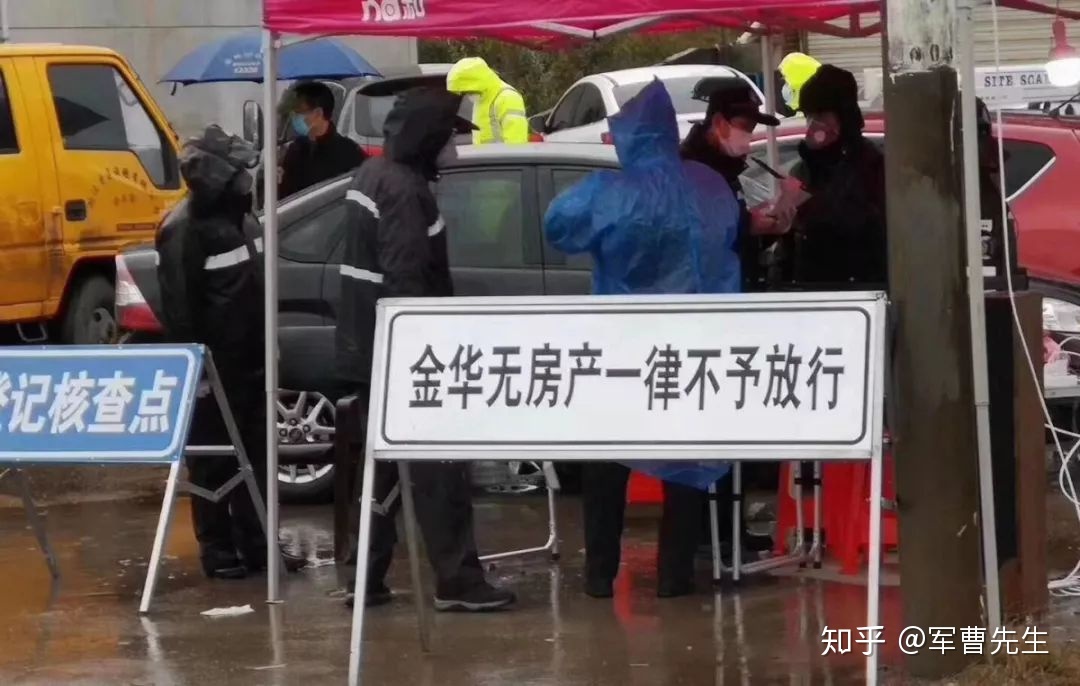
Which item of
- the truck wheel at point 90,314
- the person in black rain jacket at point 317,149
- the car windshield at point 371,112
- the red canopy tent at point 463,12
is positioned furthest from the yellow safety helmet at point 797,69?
the red canopy tent at point 463,12

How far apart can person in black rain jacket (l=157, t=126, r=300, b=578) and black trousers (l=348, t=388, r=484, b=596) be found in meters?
0.87

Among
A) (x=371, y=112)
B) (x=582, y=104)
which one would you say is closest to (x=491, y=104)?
(x=371, y=112)

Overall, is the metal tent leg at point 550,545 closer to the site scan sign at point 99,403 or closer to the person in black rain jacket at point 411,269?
the person in black rain jacket at point 411,269

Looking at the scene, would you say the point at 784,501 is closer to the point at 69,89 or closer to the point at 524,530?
the point at 524,530

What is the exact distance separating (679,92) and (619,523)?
11353 mm

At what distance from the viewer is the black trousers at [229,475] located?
8.38 metres

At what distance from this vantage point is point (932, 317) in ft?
20.0

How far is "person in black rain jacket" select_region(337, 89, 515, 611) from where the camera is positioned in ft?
24.1

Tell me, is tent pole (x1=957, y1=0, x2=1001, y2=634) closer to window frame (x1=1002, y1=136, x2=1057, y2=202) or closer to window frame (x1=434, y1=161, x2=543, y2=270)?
window frame (x1=434, y1=161, x2=543, y2=270)

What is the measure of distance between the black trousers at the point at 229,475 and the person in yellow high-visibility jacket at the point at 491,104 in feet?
21.1

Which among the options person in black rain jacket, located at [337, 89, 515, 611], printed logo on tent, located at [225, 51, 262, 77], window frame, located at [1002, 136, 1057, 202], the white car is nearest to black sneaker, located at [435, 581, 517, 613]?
person in black rain jacket, located at [337, 89, 515, 611]

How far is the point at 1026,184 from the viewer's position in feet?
38.0

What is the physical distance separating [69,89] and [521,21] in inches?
267

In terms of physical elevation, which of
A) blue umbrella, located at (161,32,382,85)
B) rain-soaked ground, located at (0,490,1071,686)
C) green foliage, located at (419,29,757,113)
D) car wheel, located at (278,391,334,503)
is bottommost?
rain-soaked ground, located at (0,490,1071,686)
